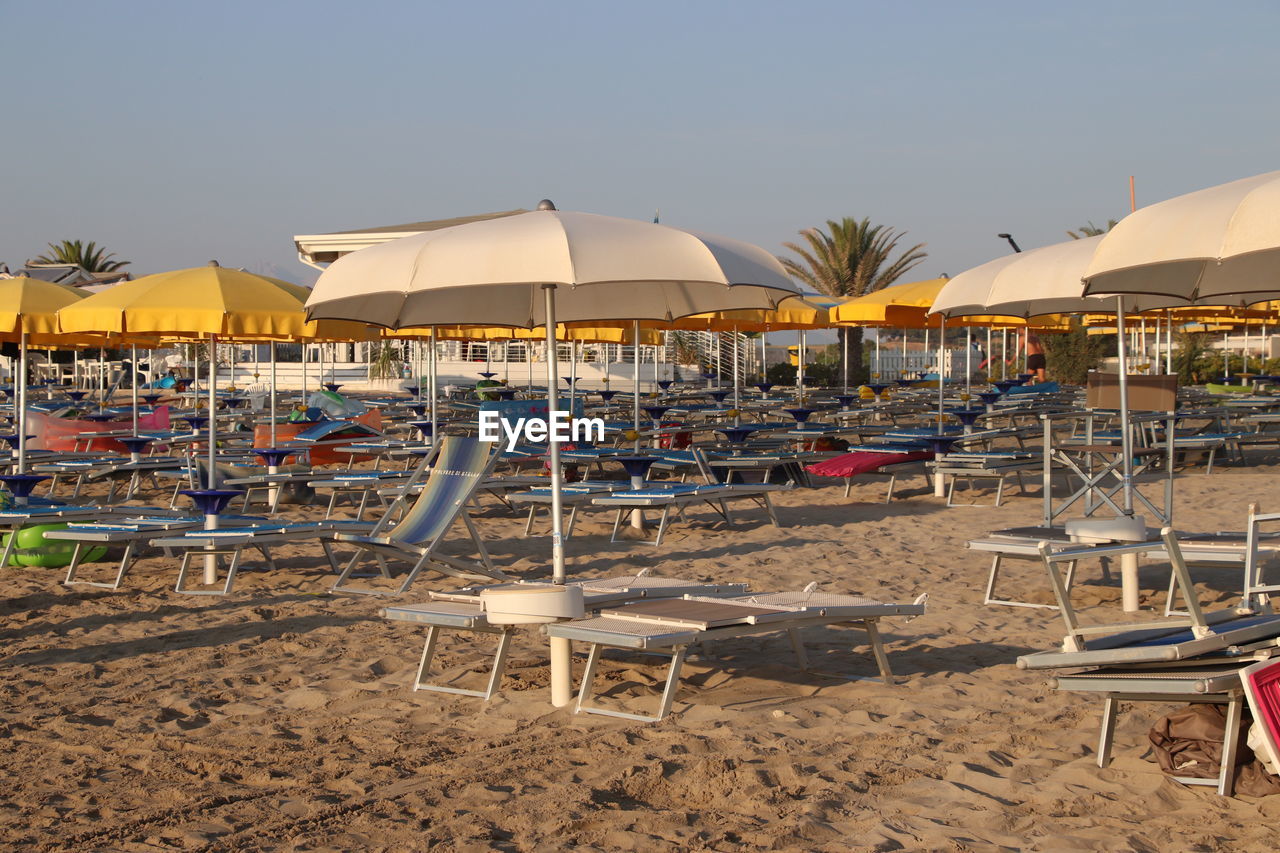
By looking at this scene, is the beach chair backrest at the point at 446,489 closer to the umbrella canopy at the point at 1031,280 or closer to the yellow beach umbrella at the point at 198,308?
the yellow beach umbrella at the point at 198,308

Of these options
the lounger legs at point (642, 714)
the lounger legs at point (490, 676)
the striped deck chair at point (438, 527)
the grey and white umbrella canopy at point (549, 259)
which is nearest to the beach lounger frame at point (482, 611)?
the lounger legs at point (490, 676)

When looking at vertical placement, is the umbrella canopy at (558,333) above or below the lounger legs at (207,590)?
above

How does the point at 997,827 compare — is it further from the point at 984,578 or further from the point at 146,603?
the point at 146,603

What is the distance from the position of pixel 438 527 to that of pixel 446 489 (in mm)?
422

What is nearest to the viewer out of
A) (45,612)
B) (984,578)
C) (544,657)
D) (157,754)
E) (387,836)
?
(387,836)

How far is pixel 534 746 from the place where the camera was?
4.38 m

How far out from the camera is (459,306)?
8.12 m

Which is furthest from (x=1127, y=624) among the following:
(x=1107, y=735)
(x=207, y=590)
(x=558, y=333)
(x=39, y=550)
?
(x=558, y=333)

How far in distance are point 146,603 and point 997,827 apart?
5182 millimetres

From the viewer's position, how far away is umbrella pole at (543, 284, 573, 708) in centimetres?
492

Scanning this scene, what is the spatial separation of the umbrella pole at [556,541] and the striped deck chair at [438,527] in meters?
1.59

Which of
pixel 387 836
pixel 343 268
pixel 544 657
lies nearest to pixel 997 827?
pixel 387 836

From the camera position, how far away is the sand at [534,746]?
3.57 m

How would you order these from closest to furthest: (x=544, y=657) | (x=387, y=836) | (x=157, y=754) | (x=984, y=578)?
(x=387, y=836) < (x=157, y=754) < (x=544, y=657) < (x=984, y=578)
